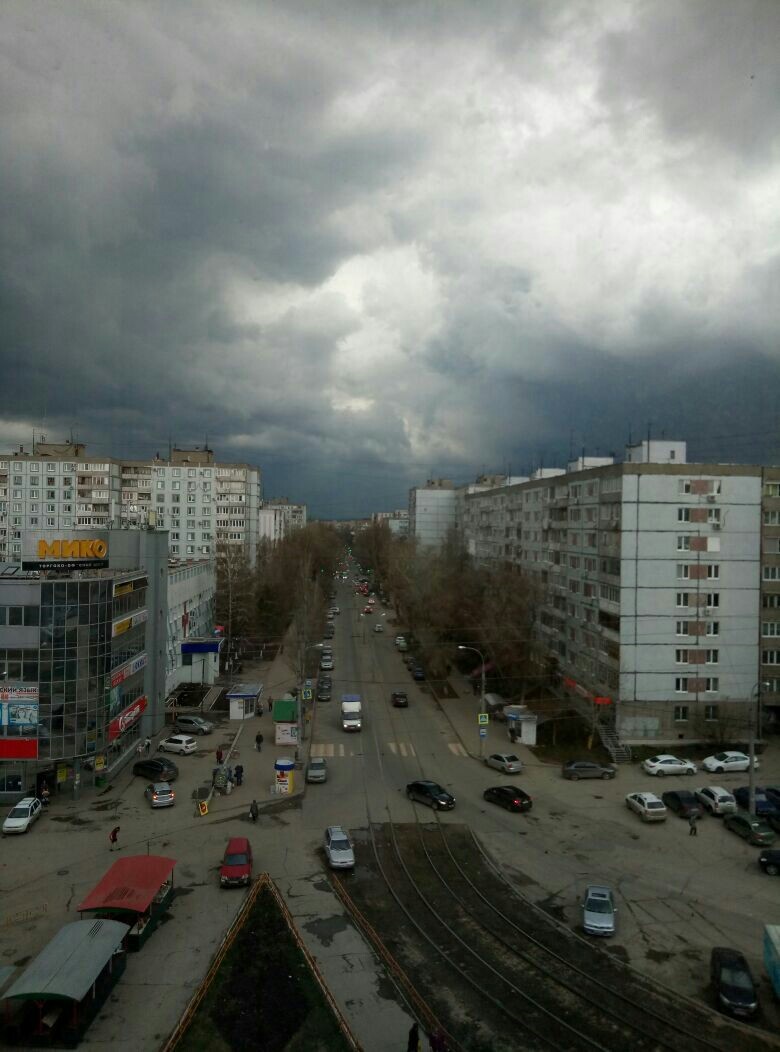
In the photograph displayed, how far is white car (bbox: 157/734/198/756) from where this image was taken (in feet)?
113

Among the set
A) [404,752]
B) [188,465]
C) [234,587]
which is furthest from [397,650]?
[188,465]

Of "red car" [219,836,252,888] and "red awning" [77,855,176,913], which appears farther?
"red car" [219,836,252,888]

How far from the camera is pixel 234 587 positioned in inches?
2414

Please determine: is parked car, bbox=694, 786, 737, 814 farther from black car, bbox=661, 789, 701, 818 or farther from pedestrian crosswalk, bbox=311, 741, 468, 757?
pedestrian crosswalk, bbox=311, 741, 468, 757

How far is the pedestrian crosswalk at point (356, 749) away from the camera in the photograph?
34.8 metres

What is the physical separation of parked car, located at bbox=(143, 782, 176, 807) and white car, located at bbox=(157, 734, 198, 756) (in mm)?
6566

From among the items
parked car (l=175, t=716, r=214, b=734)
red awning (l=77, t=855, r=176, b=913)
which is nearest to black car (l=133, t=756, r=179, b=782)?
parked car (l=175, t=716, r=214, b=734)

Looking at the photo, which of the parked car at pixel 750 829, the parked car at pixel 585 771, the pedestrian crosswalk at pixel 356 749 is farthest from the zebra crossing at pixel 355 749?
the parked car at pixel 750 829

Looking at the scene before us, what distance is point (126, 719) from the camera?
105 feet

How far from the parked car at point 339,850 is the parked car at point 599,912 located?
6957 mm

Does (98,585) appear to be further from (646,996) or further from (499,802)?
(646,996)

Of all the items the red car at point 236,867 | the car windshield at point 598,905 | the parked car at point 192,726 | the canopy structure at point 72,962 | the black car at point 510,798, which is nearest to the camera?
the canopy structure at point 72,962

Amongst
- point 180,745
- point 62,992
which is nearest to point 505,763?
point 180,745

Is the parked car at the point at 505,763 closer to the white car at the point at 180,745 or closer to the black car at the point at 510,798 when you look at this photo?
the black car at the point at 510,798
